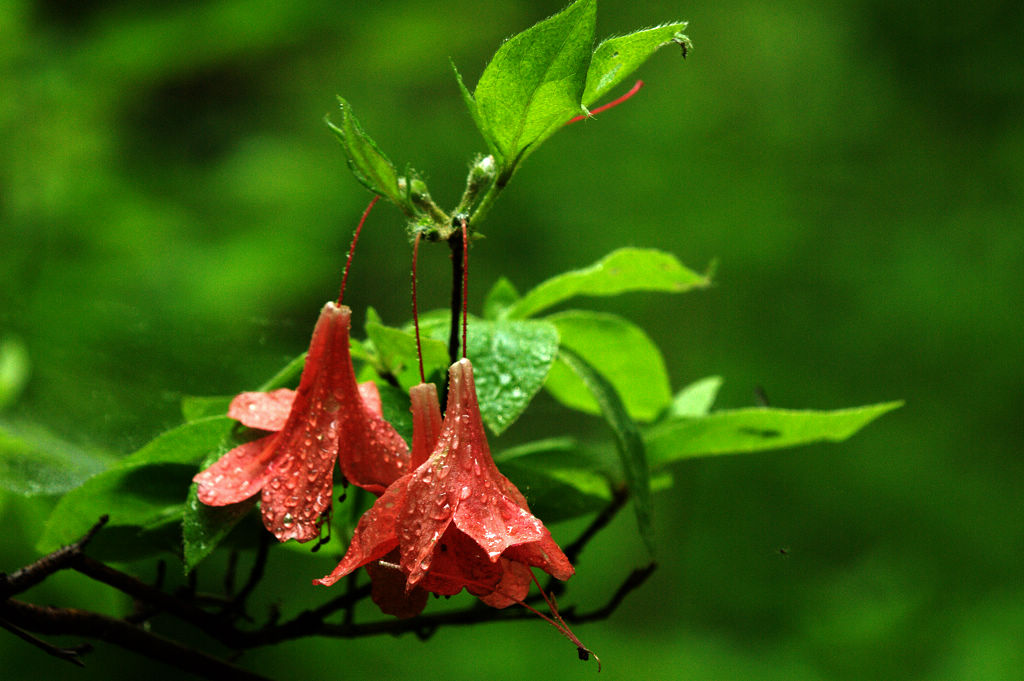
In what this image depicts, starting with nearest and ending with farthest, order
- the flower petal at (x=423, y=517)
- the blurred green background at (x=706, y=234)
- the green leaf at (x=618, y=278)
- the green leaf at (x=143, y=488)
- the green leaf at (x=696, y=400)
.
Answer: the flower petal at (x=423, y=517) < the green leaf at (x=143, y=488) < the green leaf at (x=618, y=278) < the green leaf at (x=696, y=400) < the blurred green background at (x=706, y=234)

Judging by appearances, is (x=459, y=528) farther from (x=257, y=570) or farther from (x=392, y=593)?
(x=257, y=570)

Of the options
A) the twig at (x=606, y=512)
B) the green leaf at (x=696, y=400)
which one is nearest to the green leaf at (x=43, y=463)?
the twig at (x=606, y=512)

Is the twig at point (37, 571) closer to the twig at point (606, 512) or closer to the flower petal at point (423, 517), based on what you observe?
the flower petal at point (423, 517)

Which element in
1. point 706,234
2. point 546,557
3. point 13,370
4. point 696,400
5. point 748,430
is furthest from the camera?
point 706,234

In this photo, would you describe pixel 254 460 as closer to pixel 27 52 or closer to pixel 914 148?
pixel 27 52

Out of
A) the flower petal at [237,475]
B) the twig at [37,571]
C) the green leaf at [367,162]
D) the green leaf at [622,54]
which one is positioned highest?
the green leaf at [622,54]

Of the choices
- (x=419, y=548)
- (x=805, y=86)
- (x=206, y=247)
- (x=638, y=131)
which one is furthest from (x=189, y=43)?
(x=419, y=548)

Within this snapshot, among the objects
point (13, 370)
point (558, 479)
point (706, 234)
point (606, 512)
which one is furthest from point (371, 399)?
point (706, 234)
